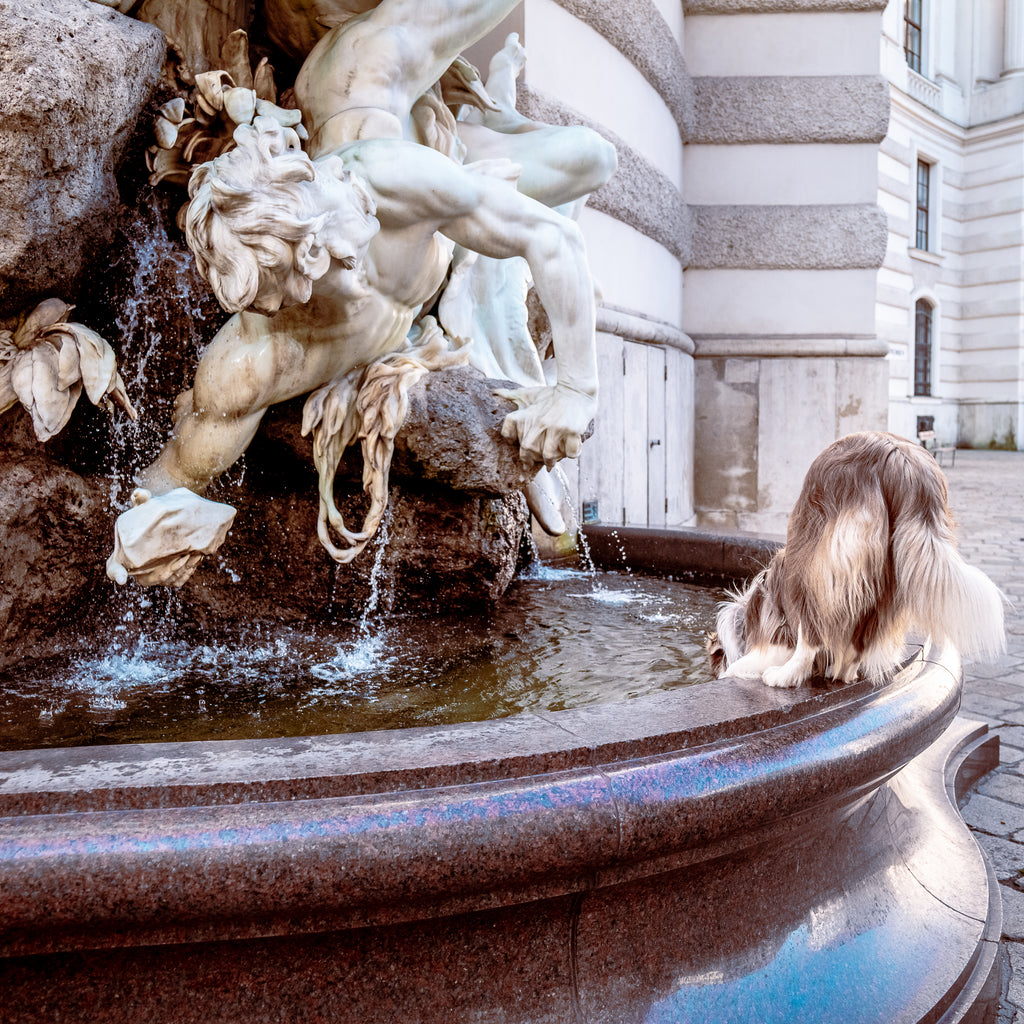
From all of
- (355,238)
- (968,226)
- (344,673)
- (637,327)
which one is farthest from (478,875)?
(968,226)

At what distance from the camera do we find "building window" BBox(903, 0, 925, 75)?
21.8 m

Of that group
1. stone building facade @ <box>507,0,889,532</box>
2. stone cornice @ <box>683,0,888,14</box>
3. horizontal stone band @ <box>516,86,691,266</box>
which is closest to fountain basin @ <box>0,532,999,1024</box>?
horizontal stone band @ <box>516,86,691,266</box>

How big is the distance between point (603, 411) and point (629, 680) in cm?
418

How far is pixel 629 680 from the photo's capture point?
253 cm

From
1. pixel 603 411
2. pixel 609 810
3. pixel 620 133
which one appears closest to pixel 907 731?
pixel 609 810

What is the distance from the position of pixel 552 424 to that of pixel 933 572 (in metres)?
1.28

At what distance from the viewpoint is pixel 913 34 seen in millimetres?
22156

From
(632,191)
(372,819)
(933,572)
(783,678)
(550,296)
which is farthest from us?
(632,191)

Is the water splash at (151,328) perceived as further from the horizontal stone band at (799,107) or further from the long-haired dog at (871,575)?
the horizontal stone band at (799,107)

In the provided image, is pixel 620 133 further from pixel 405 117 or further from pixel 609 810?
pixel 609 810

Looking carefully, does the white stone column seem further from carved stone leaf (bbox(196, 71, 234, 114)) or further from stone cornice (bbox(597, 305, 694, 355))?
carved stone leaf (bbox(196, 71, 234, 114))

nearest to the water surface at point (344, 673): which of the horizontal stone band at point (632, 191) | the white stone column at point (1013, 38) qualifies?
the horizontal stone band at point (632, 191)

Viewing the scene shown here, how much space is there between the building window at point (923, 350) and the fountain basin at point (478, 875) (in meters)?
Answer: 24.0

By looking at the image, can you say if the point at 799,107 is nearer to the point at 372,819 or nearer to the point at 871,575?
the point at 871,575
